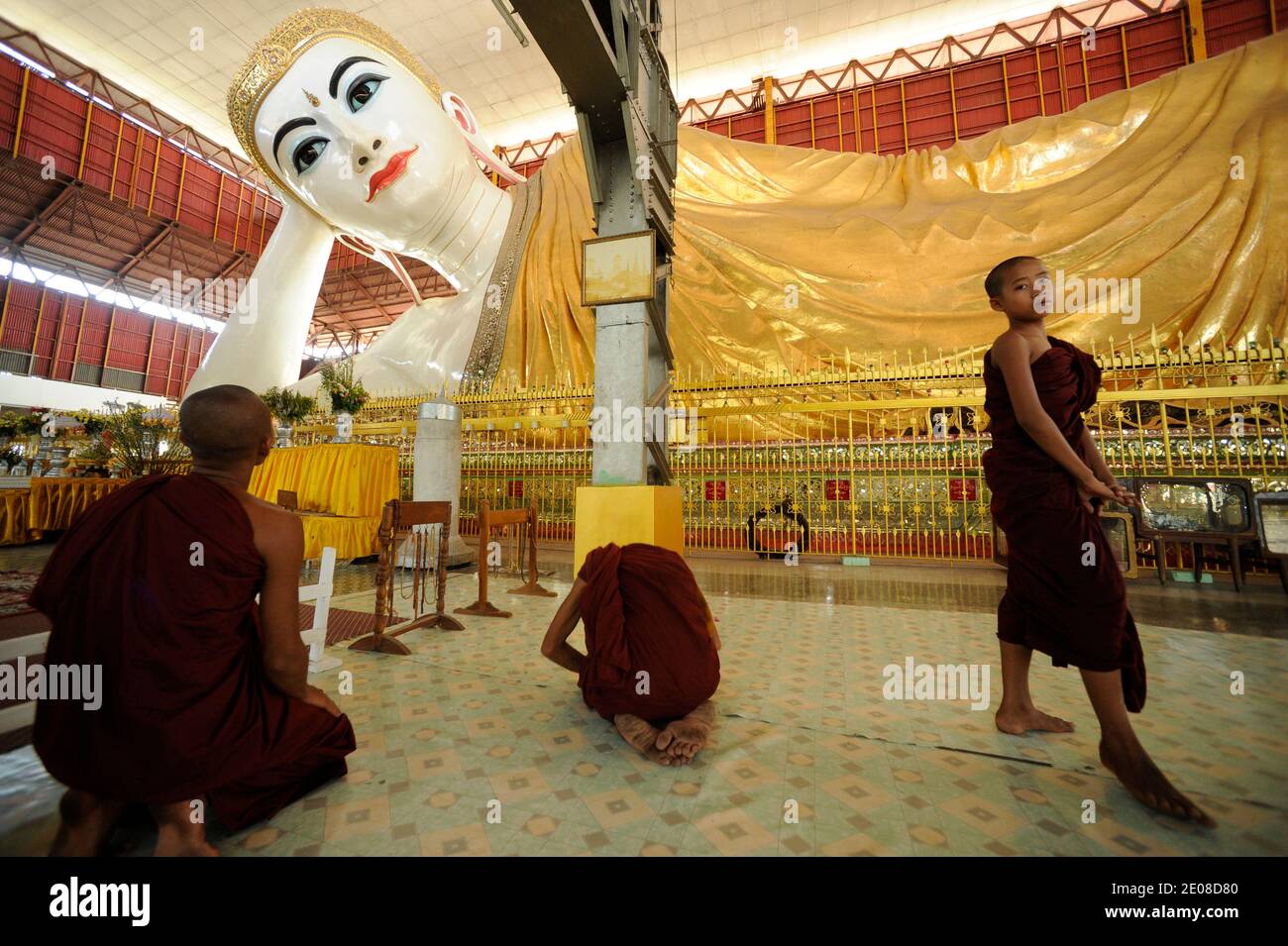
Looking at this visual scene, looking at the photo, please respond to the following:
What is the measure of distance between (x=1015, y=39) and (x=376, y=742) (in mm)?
13501

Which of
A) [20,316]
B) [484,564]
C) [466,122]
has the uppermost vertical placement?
[466,122]

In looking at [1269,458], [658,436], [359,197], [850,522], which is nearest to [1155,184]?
[1269,458]

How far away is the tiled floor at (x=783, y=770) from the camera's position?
1.02m

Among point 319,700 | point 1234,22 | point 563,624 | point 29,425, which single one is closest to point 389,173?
point 29,425

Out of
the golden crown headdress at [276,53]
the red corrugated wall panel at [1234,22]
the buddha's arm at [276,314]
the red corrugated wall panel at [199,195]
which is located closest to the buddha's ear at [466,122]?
the golden crown headdress at [276,53]

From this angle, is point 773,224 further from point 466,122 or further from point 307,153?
point 307,153

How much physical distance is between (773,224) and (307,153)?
211 inches

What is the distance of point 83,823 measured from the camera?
928 mm

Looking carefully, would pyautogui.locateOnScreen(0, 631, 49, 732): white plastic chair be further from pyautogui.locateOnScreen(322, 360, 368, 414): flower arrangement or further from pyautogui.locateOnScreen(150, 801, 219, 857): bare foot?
pyautogui.locateOnScreen(322, 360, 368, 414): flower arrangement

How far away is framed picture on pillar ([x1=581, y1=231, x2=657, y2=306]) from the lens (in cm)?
298

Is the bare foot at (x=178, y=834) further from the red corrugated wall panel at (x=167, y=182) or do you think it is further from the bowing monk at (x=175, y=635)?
the red corrugated wall panel at (x=167, y=182)

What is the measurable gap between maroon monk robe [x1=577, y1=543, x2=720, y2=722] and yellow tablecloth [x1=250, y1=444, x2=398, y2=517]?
137 inches

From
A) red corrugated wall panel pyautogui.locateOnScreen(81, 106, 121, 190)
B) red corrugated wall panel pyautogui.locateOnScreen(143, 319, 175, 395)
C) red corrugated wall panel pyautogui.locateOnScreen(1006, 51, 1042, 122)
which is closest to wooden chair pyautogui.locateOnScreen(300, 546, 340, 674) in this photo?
Result: red corrugated wall panel pyautogui.locateOnScreen(1006, 51, 1042, 122)
